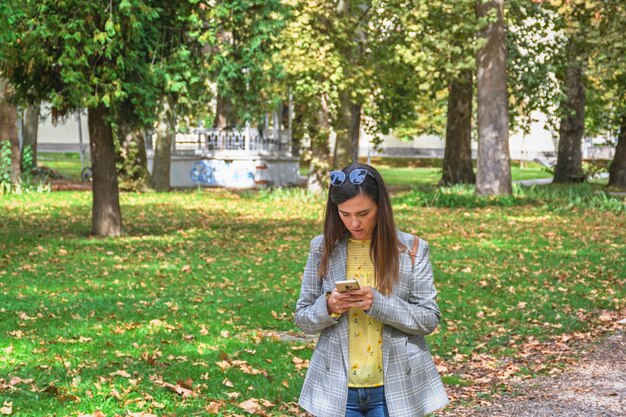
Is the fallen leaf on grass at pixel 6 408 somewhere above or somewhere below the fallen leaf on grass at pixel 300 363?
above

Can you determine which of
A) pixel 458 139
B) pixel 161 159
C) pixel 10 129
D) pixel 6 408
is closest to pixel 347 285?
pixel 6 408

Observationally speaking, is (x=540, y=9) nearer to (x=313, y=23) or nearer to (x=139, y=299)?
(x=313, y=23)

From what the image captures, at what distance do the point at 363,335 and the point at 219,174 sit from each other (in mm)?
34972

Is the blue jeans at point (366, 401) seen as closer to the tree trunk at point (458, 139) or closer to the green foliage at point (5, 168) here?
the green foliage at point (5, 168)

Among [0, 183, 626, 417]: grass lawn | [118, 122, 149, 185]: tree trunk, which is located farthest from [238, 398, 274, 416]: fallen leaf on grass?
[118, 122, 149, 185]: tree trunk

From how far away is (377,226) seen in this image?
4.11 m

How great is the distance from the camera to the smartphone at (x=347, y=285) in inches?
150

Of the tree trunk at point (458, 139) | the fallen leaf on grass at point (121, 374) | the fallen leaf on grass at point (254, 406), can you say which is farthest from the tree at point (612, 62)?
the fallen leaf on grass at point (254, 406)

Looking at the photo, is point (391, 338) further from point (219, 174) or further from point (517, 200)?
point (219, 174)

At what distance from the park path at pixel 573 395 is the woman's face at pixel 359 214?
3.23m

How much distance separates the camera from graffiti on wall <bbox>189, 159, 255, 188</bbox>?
38781mm

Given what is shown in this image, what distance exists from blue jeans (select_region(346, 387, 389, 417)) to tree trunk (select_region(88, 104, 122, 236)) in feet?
46.9

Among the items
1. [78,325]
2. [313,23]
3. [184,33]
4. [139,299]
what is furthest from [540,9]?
[78,325]

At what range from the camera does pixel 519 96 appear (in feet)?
101
